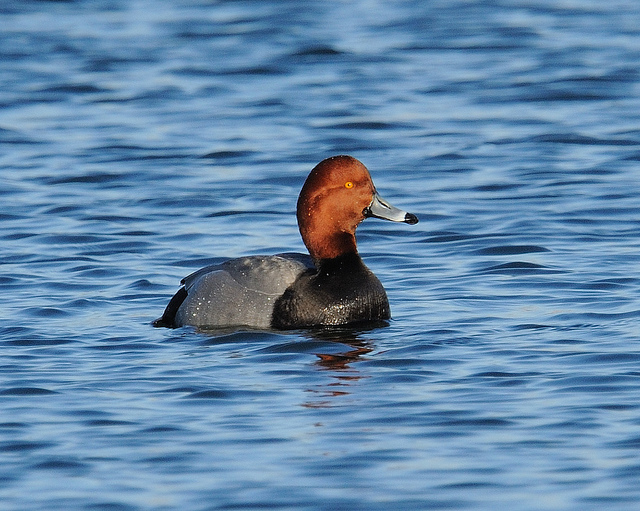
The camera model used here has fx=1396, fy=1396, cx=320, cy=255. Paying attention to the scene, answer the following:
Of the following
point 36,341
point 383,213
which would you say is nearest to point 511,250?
point 383,213

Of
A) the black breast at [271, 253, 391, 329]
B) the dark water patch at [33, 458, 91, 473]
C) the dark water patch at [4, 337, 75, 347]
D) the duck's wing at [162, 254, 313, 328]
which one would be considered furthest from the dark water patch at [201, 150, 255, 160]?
the dark water patch at [33, 458, 91, 473]

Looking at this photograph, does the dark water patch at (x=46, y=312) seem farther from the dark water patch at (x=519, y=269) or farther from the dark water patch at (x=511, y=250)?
the dark water patch at (x=511, y=250)

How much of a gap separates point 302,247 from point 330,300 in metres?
3.05

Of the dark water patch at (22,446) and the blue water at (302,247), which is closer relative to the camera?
the blue water at (302,247)

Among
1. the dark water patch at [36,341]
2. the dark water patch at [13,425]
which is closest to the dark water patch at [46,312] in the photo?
the dark water patch at [36,341]

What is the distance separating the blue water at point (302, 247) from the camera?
6.66 metres

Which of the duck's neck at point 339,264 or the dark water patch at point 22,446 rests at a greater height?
the duck's neck at point 339,264

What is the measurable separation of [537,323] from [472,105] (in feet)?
29.4

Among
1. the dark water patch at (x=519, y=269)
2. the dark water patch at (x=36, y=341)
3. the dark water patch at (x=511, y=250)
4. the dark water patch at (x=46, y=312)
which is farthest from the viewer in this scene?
the dark water patch at (x=511, y=250)

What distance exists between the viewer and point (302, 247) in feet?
40.2

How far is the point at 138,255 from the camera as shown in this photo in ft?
39.7

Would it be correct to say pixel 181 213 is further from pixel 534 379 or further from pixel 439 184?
pixel 534 379

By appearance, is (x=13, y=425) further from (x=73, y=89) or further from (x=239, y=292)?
(x=73, y=89)

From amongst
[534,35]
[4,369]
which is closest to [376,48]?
[534,35]
